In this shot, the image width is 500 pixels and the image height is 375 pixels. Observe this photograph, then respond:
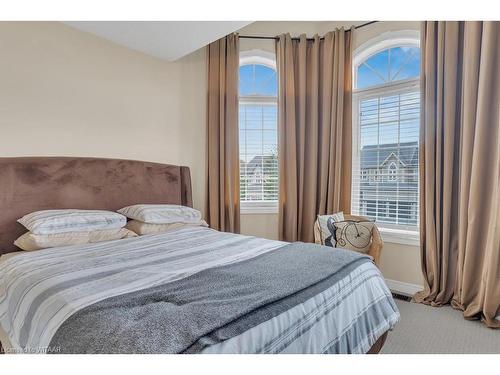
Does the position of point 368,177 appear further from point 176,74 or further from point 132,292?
point 132,292

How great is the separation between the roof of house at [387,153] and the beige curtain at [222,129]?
1500mm

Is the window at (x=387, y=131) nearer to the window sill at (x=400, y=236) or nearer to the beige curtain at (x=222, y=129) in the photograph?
the window sill at (x=400, y=236)

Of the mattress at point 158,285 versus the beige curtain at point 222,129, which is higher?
the beige curtain at point 222,129

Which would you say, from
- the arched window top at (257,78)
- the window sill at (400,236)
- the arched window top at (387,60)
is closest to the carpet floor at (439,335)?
the window sill at (400,236)

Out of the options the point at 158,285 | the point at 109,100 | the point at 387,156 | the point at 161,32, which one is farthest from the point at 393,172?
the point at 109,100

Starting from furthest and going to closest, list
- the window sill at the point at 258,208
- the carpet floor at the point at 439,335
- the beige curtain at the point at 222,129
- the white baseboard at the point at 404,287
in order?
the window sill at the point at 258,208, the beige curtain at the point at 222,129, the white baseboard at the point at 404,287, the carpet floor at the point at 439,335

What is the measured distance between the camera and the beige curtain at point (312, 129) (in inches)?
132

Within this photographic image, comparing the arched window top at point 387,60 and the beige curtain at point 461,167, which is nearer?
the beige curtain at point 461,167

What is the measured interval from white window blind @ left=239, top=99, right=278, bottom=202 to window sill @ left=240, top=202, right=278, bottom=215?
0.06 metres

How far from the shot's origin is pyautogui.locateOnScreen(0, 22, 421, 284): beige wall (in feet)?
8.08
